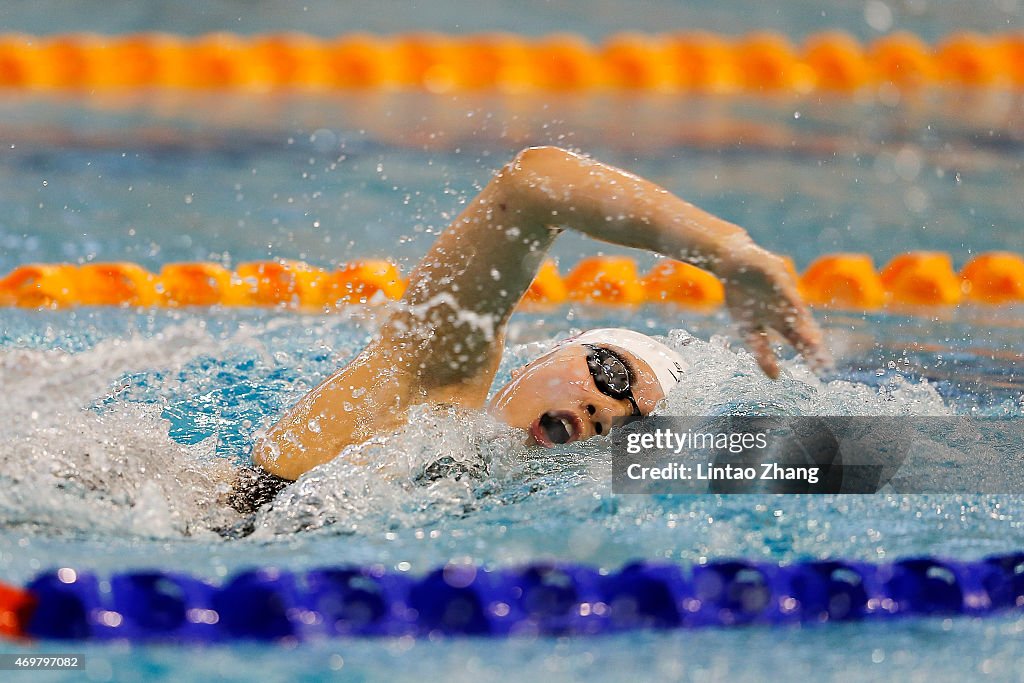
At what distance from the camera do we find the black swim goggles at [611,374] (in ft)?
6.69

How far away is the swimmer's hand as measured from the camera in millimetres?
1592

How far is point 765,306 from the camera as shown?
161 centimetres

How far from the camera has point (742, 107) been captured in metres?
6.07

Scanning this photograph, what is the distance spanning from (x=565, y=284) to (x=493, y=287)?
1.80 metres

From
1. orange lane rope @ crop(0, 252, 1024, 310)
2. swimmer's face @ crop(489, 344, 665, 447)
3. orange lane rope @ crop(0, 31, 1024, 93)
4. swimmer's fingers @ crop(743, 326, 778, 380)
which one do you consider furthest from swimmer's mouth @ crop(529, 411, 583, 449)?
orange lane rope @ crop(0, 31, 1024, 93)

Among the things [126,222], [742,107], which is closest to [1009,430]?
[126,222]

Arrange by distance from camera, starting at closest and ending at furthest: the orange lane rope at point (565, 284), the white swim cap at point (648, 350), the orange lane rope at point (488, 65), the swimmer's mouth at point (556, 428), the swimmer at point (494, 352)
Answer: the swimmer at point (494, 352) → the swimmer's mouth at point (556, 428) → the white swim cap at point (648, 350) → the orange lane rope at point (565, 284) → the orange lane rope at point (488, 65)

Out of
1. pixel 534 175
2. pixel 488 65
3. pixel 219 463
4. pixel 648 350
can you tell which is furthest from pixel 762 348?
pixel 488 65

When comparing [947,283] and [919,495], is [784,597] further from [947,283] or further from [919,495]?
[947,283]

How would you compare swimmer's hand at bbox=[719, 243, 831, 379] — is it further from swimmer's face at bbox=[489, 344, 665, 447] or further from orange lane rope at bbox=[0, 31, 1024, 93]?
orange lane rope at bbox=[0, 31, 1024, 93]

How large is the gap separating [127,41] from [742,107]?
319 centimetres

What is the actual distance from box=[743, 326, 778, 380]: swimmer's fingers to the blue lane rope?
0.96 ft

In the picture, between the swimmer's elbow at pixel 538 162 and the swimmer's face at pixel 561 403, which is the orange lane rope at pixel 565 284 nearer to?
the swimmer's face at pixel 561 403

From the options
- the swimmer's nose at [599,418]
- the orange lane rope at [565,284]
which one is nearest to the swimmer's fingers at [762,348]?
the swimmer's nose at [599,418]
